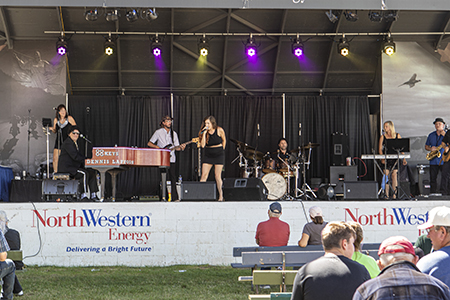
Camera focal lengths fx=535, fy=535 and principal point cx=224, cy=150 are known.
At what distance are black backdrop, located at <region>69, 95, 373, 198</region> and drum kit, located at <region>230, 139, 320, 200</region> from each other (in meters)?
1.44

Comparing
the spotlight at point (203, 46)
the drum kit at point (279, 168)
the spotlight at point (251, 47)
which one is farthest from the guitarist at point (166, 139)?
the spotlight at point (251, 47)

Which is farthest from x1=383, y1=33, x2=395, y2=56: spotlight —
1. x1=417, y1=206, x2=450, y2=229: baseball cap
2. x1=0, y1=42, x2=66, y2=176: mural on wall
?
x1=417, y1=206, x2=450, y2=229: baseball cap

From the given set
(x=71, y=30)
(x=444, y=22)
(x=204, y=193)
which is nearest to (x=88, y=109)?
(x=71, y=30)

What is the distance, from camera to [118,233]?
30.8 feet

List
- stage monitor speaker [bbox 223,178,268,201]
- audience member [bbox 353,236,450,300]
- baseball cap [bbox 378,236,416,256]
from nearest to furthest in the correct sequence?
audience member [bbox 353,236,450,300] → baseball cap [bbox 378,236,416,256] → stage monitor speaker [bbox 223,178,268,201]

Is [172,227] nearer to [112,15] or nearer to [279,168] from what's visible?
[279,168]

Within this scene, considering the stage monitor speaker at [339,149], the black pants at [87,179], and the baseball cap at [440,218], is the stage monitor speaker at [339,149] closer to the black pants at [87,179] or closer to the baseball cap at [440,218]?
the black pants at [87,179]

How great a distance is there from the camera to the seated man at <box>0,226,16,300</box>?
523 cm

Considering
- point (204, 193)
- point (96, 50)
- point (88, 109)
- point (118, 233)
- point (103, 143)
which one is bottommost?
point (118, 233)

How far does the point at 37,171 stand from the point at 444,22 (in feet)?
35.9

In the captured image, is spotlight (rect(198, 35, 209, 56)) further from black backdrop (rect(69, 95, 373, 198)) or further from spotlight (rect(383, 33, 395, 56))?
spotlight (rect(383, 33, 395, 56))

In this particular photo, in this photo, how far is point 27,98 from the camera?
13758mm

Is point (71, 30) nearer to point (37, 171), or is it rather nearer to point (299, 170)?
point (37, 171)

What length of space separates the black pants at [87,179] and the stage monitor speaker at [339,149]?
6.20 metres
